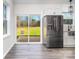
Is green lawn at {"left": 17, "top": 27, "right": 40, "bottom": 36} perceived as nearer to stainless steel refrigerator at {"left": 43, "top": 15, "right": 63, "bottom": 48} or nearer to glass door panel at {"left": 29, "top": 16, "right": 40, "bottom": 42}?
glass door panel at {"left": 29, "top": 16, "right": 40, "bottom": 42}

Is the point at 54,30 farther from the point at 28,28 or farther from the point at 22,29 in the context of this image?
the point at 22,29

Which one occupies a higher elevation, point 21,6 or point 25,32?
point 21,6

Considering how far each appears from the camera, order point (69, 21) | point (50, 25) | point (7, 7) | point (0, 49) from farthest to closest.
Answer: point (69, 21)
point (50, 25)
point (7, 7)
point (0, 49)

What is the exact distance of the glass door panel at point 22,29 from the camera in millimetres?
10586

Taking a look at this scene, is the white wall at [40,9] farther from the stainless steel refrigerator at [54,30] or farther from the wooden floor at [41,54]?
the wooden floor at [41,54]

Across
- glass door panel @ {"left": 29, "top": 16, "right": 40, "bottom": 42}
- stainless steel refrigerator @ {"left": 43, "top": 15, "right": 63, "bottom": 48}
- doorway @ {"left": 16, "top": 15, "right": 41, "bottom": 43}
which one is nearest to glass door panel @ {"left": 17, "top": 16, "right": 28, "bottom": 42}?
doorway @ {"left": 16, "top": 15, "right": 41, "bottom": 43}

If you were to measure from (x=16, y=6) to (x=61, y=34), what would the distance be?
13.5ft

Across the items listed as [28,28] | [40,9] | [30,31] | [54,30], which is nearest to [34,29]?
[30,31]

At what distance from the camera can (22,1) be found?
408 inches

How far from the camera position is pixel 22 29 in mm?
10617

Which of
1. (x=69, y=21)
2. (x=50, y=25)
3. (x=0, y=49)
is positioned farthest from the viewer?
(x=69, y=21)

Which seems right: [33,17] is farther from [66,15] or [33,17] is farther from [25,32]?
[66,15]

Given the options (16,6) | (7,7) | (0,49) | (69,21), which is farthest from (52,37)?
(0,49)

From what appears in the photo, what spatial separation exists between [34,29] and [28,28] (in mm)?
457
